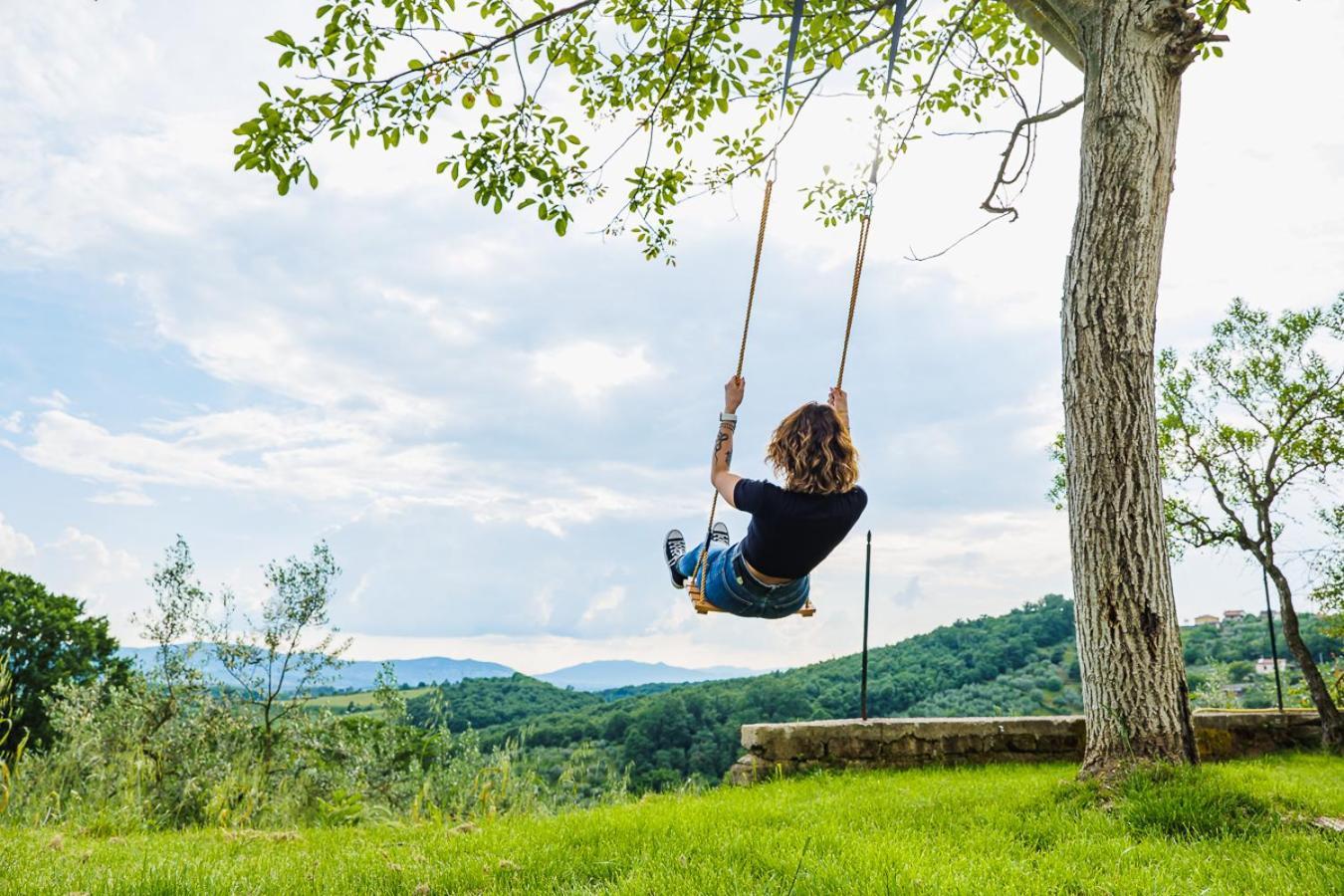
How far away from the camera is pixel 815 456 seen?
4203 millimetres

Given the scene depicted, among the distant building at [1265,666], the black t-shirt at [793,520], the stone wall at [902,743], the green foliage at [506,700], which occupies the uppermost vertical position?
the black t-shirt at [793,520]

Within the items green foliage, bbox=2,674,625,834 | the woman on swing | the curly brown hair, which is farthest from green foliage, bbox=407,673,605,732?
the curly brown hair

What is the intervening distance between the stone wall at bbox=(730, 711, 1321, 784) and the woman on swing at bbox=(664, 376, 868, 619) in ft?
8.75

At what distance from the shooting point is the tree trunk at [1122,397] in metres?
4.57

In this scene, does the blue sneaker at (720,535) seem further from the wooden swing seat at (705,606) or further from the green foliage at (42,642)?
the green foliage at (42,642)

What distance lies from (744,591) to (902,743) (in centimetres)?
359

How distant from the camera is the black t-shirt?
13.8 feet

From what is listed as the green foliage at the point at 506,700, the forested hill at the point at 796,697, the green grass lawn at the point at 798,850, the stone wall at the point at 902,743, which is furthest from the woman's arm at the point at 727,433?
the green foliage at the point at 506,700

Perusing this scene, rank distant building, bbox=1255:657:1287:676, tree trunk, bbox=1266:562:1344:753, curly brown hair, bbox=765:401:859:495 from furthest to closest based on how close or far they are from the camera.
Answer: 1. distant building, bbox=1255:657:1287:676
2. tree trunk, bbox=1266:562:1344:753
3. curly brown hair, bbox=765:401:859:495

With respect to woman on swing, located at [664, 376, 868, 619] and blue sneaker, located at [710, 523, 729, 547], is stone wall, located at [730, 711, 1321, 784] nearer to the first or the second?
blue sneaker, located at [710, 523, 729, 547]

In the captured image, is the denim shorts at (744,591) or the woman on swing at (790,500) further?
the denim shorts at (744,591)

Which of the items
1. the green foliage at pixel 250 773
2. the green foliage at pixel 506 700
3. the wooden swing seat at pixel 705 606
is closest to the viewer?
the wooden swing seat at pixel 705 606

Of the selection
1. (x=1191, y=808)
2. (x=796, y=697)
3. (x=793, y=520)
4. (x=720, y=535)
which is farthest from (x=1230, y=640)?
(x=793, y=520)

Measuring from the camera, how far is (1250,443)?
451 inches
